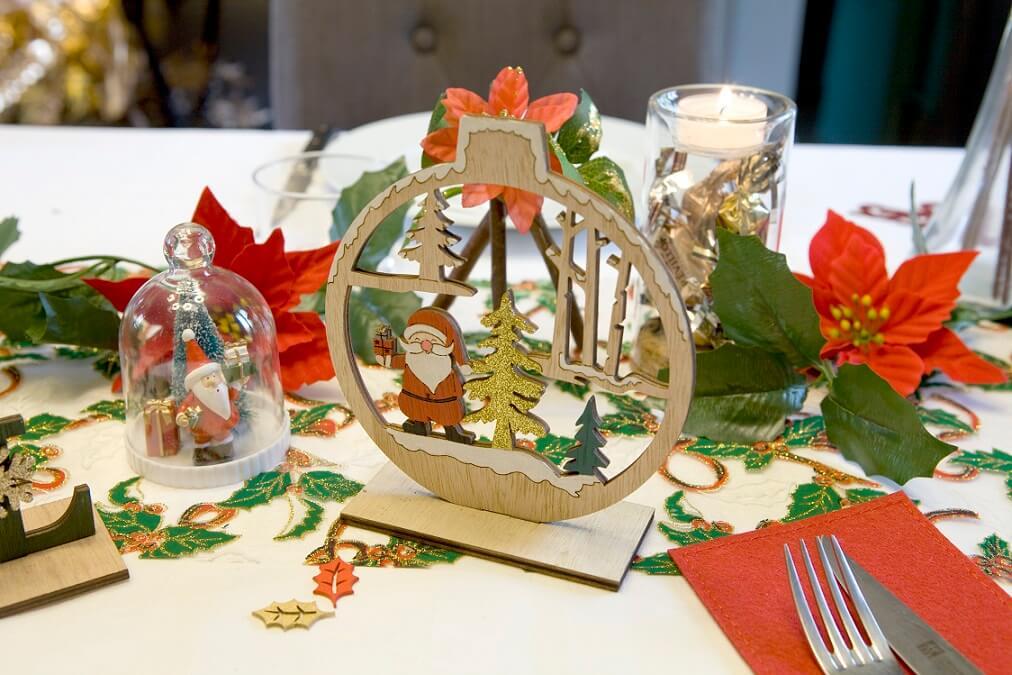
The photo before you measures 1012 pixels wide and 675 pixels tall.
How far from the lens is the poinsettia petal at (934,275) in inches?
28.0

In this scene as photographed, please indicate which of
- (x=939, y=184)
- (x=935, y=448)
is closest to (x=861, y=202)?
(x=939, y=184)

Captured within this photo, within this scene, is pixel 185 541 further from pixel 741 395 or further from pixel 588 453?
pixel 741 395

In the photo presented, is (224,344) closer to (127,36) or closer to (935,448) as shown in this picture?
(935,448)

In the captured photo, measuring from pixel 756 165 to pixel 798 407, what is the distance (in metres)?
0.18

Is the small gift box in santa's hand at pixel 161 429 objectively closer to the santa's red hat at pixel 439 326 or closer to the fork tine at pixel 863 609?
the santa's red hat at pixel 439 326

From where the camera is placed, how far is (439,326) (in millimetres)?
571

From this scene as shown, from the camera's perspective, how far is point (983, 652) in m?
0.50

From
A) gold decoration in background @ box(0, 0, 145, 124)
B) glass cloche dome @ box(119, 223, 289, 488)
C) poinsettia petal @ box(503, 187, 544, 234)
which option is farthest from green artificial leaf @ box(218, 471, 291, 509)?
gold decoration in background @ box(0, 0, 145, 124)

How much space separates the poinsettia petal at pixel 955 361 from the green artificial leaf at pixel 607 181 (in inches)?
9.7

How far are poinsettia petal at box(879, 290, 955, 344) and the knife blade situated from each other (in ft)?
0.77

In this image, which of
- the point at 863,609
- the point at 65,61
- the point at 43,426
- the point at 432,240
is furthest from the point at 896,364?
the point at 65,61

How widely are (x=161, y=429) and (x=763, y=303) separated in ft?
1.31

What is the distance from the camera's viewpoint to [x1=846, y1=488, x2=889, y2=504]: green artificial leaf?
0.63 meters

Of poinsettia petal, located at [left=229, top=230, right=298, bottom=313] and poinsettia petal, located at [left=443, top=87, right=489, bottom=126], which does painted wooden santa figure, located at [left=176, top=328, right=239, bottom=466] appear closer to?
poinsettia petal, located at [left=229, top=230, right=298, bottom=313]
